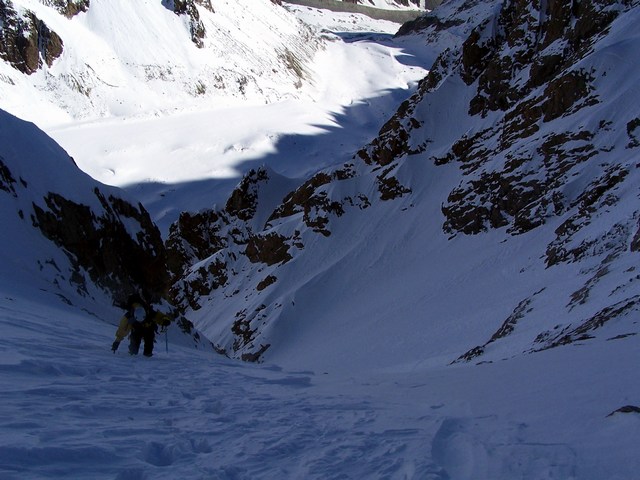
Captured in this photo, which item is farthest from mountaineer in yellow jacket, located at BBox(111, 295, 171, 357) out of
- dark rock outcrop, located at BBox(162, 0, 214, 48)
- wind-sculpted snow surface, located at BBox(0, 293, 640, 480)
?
dark rock outcrop, located at BBox(162, 0, 214, 48)

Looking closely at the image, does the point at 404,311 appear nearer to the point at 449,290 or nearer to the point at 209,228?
the point at 449,290

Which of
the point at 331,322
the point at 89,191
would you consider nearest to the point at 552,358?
the point at 89,191

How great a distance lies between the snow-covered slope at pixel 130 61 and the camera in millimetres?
64875

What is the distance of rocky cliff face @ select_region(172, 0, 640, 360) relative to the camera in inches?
707

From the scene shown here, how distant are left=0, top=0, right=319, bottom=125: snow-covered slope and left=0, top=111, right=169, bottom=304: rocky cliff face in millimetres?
46331

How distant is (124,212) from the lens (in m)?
21.9

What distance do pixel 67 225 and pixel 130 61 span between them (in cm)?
6027

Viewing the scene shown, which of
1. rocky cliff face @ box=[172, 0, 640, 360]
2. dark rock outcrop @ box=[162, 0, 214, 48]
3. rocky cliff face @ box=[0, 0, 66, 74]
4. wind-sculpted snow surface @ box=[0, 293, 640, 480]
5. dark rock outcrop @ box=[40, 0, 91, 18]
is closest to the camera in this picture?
wind-sculpted snow surface @ box=[0, 293, 640, 480]

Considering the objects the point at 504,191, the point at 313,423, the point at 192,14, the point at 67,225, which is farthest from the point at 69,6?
the point at 313,423

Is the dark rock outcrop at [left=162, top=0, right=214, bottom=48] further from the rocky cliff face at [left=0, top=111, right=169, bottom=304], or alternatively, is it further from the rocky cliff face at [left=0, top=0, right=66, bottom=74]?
the rocky cliff face at [left=0, top=111, right=169, bottom=304]

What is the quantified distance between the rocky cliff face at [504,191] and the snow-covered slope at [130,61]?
77.1ft

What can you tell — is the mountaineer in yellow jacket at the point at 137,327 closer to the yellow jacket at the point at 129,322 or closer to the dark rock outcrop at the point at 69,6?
the yellow jacket at the point at 129,322

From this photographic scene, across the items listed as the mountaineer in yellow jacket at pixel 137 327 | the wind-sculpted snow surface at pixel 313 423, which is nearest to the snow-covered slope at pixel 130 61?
the mountaineer in yellow jacket at pixel 137 327

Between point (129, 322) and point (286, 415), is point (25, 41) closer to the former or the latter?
point (129, 322)
